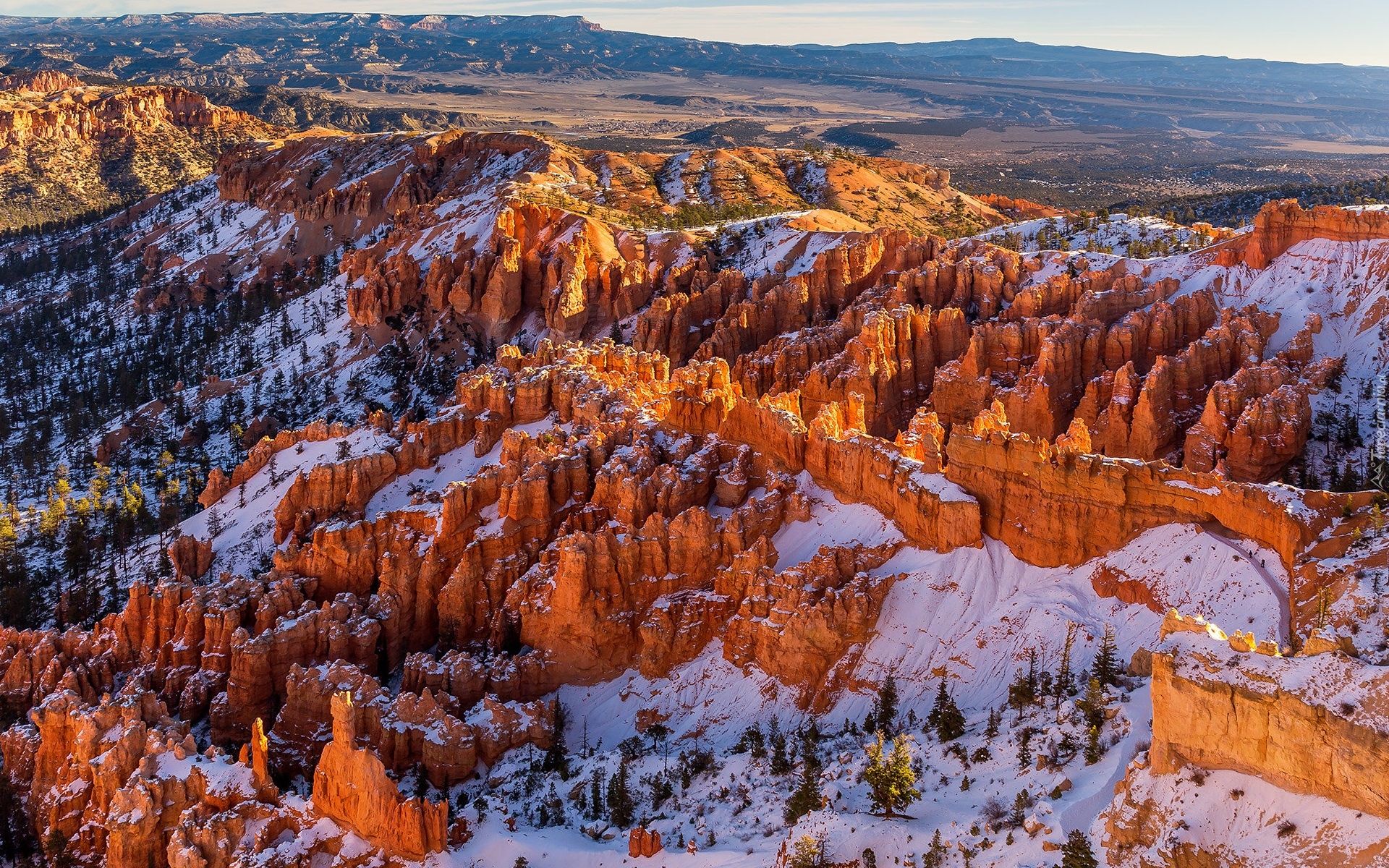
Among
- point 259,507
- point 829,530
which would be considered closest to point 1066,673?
point 829,530

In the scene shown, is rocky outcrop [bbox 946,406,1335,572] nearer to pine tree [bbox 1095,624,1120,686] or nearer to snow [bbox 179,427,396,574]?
pine tree [bbox 1095,624,1120,686]

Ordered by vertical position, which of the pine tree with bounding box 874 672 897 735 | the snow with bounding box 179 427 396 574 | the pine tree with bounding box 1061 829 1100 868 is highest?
the pine tree with bounding box 1061 829 1100 868

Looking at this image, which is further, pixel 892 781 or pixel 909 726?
pixel 909 726

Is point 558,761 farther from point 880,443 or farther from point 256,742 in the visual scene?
point 880,443

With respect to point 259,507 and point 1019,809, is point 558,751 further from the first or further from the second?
point 259,507

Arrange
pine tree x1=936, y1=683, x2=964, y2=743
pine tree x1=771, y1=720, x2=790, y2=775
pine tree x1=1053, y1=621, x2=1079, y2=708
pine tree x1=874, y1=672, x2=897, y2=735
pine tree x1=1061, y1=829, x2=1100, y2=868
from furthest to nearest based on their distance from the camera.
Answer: pine tree x1=874, y1=672, x2=897, y2=735 → pine tree x1=771, y1=720, x2=790, y2=775 → pine tree x1=1053, y1=621, x2=1079, y2=708 → pine tree x1=936, y1=683, x2=964, y2=743 → pine tree x1=1061, y1=829, x2=1100, y2=868

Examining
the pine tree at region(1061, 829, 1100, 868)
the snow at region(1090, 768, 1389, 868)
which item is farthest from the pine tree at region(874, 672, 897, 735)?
the snow at region(1090, 768, 1389, 868)

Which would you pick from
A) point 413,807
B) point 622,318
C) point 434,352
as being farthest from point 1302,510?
point 434,352
